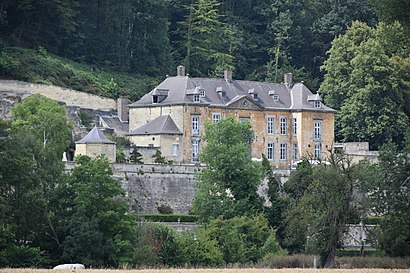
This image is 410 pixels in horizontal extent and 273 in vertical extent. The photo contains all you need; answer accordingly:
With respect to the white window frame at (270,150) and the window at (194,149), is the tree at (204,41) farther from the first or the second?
the window at (194,149)

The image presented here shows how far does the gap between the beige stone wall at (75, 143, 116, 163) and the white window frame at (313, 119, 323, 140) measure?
48.3ft

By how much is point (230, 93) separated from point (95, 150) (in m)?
12.3

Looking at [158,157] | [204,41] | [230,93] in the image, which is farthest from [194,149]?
[204,41]

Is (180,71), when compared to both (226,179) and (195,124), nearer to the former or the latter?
(195,124)

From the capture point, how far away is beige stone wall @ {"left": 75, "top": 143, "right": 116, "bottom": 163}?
7194cm

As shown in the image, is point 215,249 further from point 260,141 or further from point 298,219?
point 260,141

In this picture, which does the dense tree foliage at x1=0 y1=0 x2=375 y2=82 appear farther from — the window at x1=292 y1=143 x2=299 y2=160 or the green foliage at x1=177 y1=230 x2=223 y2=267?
the green foliage at x1=177 y1=230 x2=223 y2=267

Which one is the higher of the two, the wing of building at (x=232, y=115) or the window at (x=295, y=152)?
the wing of building at (x=232, y=115)

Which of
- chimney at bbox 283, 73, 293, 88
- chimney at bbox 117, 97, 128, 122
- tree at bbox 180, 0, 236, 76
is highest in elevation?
tree at bbox 180, 0, 236, 76

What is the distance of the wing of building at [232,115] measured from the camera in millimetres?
79188

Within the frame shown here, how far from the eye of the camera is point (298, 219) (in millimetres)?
64250

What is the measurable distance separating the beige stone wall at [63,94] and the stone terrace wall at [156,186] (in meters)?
9.09

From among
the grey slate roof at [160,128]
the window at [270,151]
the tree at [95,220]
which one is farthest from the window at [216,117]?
the tree at [95,220]

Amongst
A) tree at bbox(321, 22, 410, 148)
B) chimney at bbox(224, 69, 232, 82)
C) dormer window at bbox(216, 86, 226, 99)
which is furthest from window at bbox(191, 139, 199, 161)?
tree at bbox(321, 22, 410, 148)
